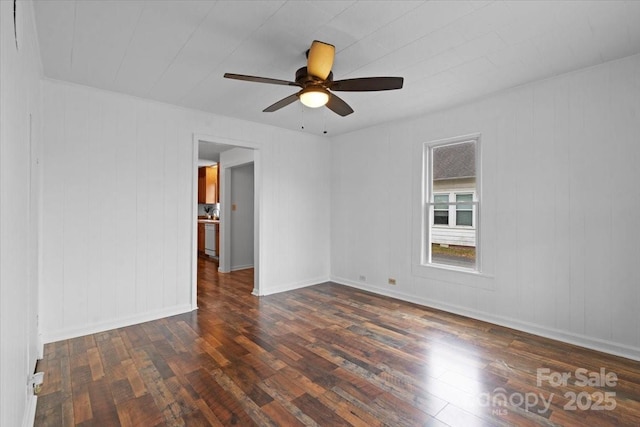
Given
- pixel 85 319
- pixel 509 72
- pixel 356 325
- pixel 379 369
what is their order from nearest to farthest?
1. pixel 379 369
2. pixel 509 72
3. pixel 85 319
4. pixel 356 325

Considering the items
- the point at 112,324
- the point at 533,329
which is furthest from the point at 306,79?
the point at 533,329

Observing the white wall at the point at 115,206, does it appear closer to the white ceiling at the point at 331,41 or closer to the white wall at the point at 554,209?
the white ceiling at the point at 331,41

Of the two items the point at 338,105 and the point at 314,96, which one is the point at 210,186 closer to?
the point at 338,105

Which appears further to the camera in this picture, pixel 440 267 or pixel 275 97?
pixel 440 267

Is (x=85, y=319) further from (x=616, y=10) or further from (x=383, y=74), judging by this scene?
(x=616, y=10)

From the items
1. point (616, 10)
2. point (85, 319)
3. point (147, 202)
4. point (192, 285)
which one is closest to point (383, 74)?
point (616, 10)

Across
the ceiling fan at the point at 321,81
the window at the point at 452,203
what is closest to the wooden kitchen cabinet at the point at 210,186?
the window at the point at 452,203

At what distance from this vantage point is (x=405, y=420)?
6.45ft

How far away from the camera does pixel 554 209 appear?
3.23 m

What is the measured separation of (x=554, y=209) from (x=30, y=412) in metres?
4.64

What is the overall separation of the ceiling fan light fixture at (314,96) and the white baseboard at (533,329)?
3.08 meters

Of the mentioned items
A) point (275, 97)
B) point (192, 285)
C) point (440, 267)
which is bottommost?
point (192, 285)

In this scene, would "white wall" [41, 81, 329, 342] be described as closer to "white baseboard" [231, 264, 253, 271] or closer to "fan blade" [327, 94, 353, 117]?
"fan blade" [327, 94, 353, 117]

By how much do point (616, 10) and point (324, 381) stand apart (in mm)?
3368
